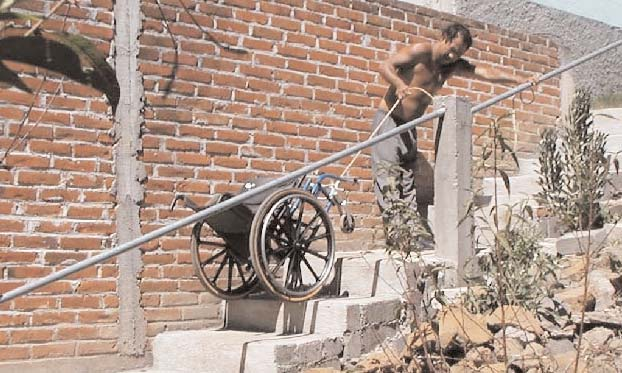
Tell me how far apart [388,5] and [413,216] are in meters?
3.46

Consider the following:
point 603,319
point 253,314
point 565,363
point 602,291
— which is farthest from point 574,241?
point 253,314

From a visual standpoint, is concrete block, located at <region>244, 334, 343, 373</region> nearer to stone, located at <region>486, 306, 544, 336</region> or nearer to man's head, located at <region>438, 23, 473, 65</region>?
stone, located at <region>486, 306, 544, 336</region>

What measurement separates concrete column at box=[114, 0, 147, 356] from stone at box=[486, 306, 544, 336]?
2.13 metres

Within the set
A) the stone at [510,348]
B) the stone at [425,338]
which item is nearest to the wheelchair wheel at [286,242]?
the stone at [425,338]

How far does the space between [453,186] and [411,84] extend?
134cm

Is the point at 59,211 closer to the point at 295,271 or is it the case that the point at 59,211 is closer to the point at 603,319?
the point at 295,271

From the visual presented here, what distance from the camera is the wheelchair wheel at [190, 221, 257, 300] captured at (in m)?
5.85

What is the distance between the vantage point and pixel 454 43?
695 cm

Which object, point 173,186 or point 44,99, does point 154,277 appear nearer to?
point 173,186

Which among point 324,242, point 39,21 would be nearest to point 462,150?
point 324,242

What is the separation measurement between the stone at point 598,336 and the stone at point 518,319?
0.23 metres

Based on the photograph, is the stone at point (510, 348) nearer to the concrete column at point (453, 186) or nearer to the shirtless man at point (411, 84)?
the concrete column at point (453, 186)

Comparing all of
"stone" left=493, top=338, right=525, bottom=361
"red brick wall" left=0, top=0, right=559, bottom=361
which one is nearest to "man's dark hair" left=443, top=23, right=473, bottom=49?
"red brick wall" left=0, top=0, right=559, bottom=361

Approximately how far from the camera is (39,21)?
165cm
